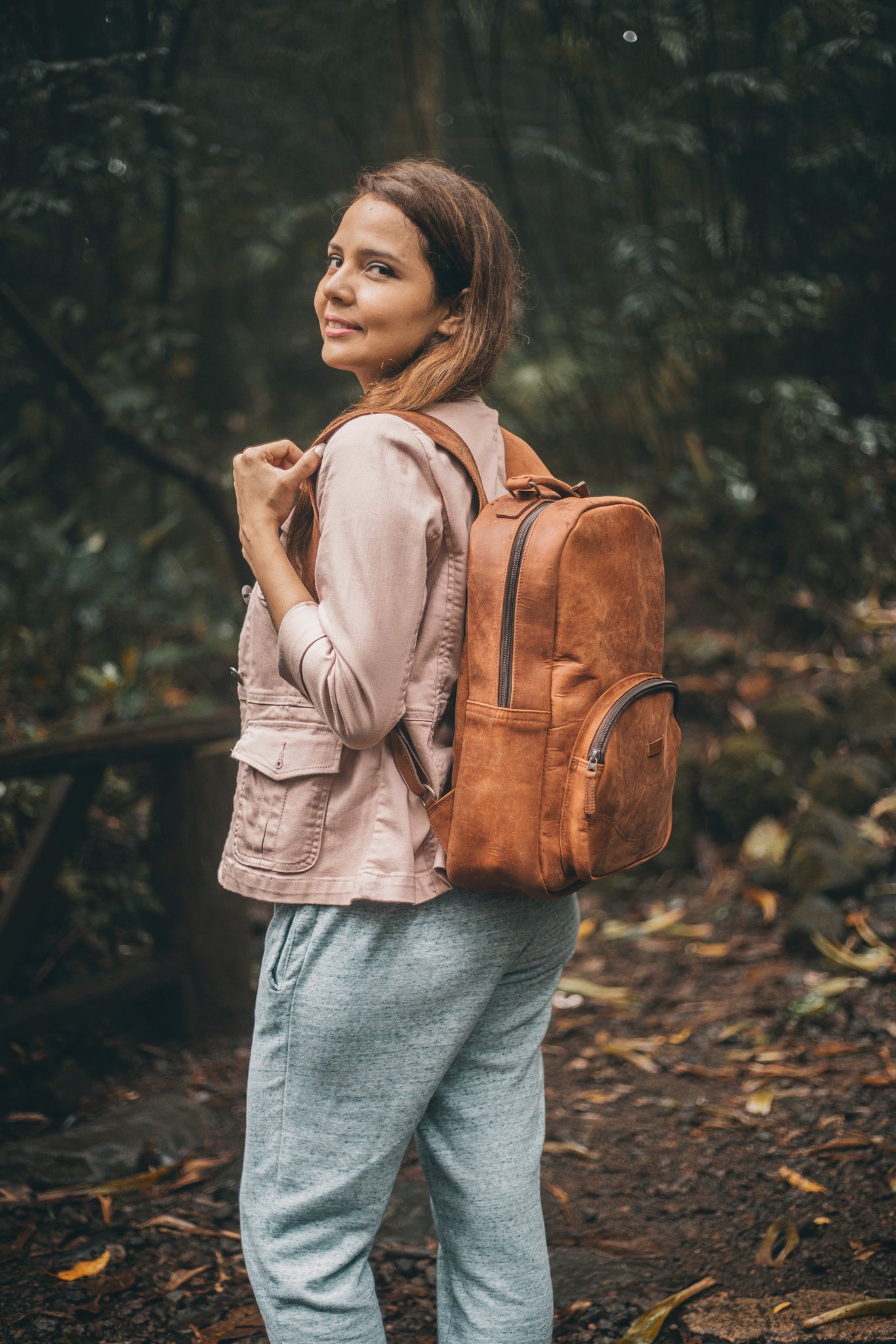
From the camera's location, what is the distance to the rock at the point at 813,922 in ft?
11.4

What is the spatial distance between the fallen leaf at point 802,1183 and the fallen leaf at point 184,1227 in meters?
1.32

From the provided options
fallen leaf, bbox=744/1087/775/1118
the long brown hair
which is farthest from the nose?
fallen leaf, bbox=744/1087/775/1118

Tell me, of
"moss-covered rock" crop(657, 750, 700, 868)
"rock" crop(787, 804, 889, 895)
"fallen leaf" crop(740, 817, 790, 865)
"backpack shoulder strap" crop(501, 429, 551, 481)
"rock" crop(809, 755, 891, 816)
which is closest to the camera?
"backpack shoulder strap" crop(501, 429, 551, 481)

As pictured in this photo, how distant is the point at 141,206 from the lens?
3973mm

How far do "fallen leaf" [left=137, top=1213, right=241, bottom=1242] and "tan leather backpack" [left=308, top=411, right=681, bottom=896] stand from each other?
151 centimetres

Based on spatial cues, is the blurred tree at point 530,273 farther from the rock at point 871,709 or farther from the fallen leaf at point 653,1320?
the fallen leaf at point 653,1320

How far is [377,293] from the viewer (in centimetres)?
139

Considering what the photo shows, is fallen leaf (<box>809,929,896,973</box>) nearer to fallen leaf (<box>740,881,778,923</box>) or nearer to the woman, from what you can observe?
fallen leaf (<box>740,881,778,923</box>)

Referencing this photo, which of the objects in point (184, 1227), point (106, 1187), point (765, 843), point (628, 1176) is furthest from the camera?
point (765, 843)

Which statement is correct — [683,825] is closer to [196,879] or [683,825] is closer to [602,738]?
[196,879]

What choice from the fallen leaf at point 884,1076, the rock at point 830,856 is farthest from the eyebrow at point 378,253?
the rock at point 830,856

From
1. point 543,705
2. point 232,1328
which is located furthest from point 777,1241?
point 543,705

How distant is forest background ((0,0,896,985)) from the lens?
356cm

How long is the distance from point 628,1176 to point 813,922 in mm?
1323
